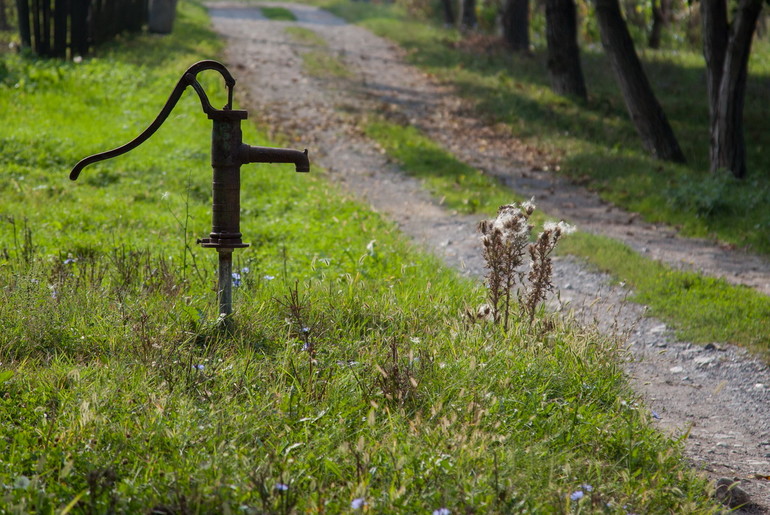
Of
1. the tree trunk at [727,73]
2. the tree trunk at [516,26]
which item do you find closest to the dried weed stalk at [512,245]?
the tree trunk at [727,73]

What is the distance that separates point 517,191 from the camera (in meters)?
10.5

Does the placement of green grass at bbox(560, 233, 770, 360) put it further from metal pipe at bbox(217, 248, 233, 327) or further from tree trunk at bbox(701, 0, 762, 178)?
tree trunk at bbox(701, 0, 762, 178)

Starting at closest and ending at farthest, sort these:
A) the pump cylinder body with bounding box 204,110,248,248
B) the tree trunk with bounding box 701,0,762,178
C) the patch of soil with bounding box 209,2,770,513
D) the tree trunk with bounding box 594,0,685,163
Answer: the pump cylinder body with bounding box 204,110,248,248
the patch of soil with bounding box 209,2,770,513
the tree trunk with bounding box 701,0,762,178
the tree trunk with bounding box 594,0,685,163

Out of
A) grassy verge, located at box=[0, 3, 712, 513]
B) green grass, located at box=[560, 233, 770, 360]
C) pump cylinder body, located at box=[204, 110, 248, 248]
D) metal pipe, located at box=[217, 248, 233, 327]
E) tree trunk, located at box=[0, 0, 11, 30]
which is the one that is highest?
tree trunk, located at box=[0, 0, 11, 30]

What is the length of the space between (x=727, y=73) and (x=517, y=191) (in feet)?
11.1

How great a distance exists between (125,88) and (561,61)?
8.13 m

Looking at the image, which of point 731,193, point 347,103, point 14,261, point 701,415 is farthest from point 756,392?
point 347,103

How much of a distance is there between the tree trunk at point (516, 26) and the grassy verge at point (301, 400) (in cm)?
1550

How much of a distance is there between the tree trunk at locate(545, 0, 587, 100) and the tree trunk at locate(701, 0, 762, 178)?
3.87 meters

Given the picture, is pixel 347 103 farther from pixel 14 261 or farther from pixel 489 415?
pixel 489 415

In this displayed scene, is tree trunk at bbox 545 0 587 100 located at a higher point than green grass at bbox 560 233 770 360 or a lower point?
higher

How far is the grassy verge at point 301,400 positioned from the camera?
9.58ft

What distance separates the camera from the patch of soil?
4.48 m

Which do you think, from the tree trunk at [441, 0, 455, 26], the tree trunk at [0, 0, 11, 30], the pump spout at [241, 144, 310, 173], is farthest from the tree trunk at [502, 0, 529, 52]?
the pump spout at [241, 144, 310, 173]
